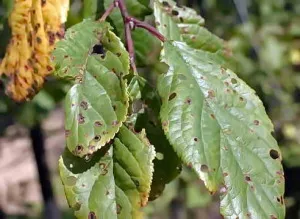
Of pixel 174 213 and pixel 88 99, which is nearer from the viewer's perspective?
pixel 88 99

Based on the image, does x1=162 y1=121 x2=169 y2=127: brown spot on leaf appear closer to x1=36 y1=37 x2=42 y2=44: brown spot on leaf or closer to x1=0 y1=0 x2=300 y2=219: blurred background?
x1=36 y1=37 x2=42 y2=44: brown spot on leaf

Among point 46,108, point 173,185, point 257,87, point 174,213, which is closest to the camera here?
point 46,108

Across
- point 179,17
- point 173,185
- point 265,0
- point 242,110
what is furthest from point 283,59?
point 242,110

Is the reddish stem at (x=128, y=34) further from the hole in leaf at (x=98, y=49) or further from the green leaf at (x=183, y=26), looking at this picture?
the green leaf at (x=183, y=26)

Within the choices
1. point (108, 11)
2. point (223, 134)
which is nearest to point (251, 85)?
point (108, 11)

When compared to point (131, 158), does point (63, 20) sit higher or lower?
higher

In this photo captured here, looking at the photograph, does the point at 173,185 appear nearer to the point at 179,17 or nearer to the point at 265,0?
the point at 265,0

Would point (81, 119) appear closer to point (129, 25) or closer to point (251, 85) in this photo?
point (129, 25)

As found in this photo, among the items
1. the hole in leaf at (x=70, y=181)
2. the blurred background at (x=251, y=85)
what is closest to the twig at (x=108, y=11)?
the hole in leaf at (x=70, y=181)
